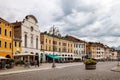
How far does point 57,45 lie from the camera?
106 m

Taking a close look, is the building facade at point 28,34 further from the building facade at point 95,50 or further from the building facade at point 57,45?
the building facade at point 95,50

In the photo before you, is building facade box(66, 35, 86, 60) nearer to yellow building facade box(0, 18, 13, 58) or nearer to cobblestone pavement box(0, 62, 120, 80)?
yellow building facade box(0, 18, 13, 58)

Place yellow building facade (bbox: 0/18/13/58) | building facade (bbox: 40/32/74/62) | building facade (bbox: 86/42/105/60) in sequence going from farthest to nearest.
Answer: building facade (bbox: 86/42/105/60)
building facade (bbox: 40/32/74/62)
yellow building facade (bbox: 0/18/13/58)

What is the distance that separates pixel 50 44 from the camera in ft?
326

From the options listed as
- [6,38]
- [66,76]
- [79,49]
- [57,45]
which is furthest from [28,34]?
[79,49]

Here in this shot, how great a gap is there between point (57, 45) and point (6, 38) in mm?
47843

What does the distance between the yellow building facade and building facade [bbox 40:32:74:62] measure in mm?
21475

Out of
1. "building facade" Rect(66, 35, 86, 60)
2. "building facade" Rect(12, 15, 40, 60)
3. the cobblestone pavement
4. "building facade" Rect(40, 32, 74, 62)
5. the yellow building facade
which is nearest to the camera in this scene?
the cobblestone pavement

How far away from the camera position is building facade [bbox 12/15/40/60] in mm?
71625

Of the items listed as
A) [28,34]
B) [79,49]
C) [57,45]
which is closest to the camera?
[28,34]

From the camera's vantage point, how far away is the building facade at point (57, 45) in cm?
9344

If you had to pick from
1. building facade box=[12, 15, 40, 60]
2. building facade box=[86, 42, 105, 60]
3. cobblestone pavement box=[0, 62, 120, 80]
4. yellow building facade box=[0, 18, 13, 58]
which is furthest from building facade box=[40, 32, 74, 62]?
cobblestone pavement box=[0, 62, 120, 80]

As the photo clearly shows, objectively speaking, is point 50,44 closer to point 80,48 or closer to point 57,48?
point 57,48

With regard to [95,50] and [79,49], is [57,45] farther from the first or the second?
[95,50]
